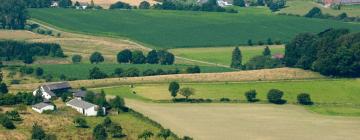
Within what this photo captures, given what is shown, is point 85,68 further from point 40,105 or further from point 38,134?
point 38,134

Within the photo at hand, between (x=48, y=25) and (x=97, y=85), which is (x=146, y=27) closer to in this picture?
(x=48, y=25)

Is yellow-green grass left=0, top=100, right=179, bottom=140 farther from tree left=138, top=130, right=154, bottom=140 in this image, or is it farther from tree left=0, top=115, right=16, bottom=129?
tree left=138, top=130, right=154, bottom=140

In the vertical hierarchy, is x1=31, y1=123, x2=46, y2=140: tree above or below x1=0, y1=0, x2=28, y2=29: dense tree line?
below

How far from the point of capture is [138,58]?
500 feet

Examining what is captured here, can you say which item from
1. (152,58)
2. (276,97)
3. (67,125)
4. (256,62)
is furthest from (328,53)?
(67,125)

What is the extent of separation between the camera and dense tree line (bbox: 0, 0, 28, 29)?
191175mm

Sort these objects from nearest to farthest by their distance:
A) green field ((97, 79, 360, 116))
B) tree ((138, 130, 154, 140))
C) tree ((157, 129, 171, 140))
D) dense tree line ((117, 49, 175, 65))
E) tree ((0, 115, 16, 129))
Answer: tree ((138, 130, 154, 140)) < tree ((157, 129, 171, 140)) < tree ((0, 115, 16, 129)) < green field ((97, 79, 360, 116)) < dense tree line ((117, 49, 175, 65))

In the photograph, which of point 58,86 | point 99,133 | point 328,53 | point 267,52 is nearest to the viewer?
point 99,133

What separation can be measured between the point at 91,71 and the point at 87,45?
125 ft

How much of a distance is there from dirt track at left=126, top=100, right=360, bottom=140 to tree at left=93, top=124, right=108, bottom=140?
852 cm

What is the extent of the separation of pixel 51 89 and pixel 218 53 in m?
53.5

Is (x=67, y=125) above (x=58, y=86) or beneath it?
beneath

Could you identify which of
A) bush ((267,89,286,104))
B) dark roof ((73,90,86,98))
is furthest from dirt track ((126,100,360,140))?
dark roof ((73,90,86,98))

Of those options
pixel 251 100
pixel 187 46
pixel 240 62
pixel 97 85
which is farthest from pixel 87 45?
pixel 251 100
